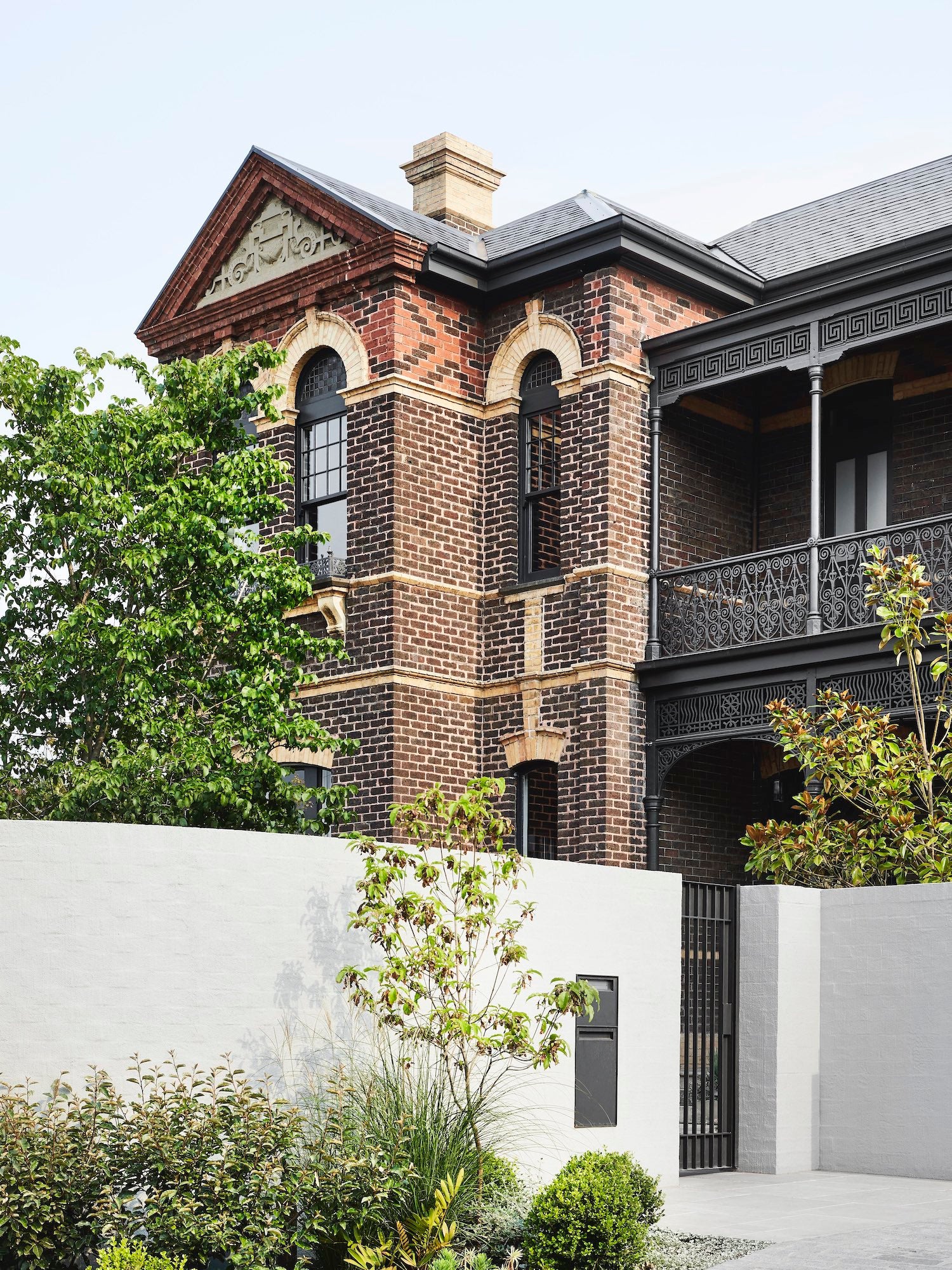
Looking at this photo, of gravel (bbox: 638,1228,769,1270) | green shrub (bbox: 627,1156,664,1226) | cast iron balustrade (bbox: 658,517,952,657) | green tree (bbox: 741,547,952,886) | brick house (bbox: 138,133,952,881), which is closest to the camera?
gravel (bbox: 638,1228,769,1270)

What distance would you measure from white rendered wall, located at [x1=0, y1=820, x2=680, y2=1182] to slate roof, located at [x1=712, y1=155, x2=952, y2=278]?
10.2 meters

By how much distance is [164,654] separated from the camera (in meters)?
13.9

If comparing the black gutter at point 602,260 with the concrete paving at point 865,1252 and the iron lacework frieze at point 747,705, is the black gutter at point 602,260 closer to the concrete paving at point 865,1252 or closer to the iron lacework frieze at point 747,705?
the iron lacework frieze at point 747,705

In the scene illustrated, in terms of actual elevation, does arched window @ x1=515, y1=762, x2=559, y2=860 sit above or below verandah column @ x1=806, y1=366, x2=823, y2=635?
below

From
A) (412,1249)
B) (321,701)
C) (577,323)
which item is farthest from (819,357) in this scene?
(412,1249)

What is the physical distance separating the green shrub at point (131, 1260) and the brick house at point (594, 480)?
28.9 feet

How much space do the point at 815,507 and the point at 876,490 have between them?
1.96 m

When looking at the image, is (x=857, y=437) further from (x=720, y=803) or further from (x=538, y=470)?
(x=720, y=803)

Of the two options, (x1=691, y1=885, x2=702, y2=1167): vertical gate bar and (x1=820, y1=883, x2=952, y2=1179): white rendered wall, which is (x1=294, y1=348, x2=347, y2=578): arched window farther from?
(x1=820, y1=883, x2=952, y2=1179): white rendered wall

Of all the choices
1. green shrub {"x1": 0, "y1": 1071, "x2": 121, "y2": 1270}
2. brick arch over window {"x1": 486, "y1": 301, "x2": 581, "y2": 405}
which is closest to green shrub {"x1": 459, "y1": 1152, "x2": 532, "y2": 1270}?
green shrub {"x1": 0, "y1": 1071, "x2": 121, "y2": 1270}

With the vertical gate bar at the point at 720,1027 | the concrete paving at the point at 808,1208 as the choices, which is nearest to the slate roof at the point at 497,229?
the vertical gate bar at the point at 720,1027

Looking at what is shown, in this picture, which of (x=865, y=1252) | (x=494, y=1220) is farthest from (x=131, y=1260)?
(x=865, y=1252)

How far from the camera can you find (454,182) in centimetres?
2133

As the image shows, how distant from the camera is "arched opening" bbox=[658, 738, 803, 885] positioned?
17.5 meters
